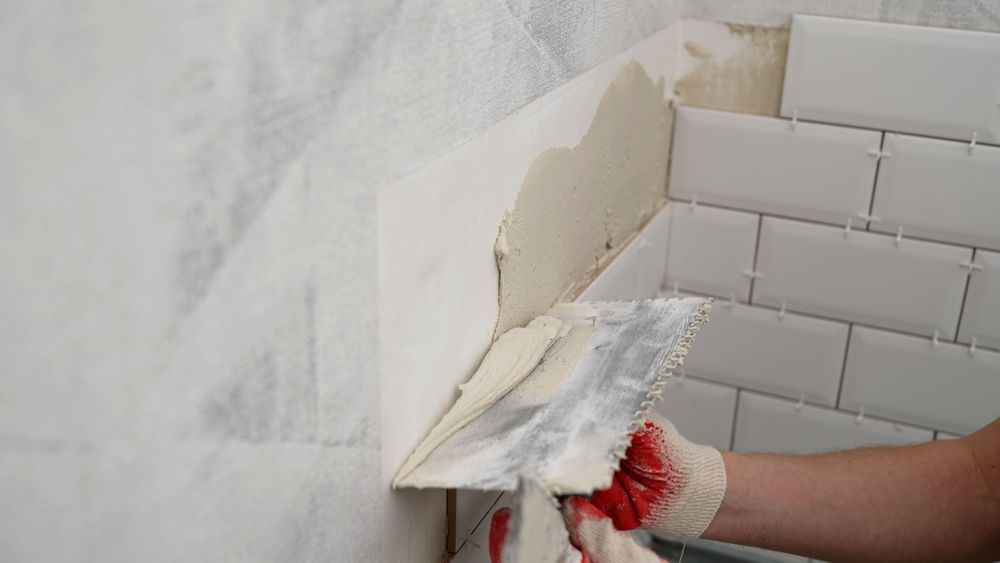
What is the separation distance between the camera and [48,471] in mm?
507

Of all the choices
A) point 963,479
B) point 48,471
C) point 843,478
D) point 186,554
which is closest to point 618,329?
point 843,478

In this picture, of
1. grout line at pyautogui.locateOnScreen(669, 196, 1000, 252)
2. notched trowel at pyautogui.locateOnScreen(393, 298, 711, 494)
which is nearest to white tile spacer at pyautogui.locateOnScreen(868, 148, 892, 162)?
grout line at pyautogui.locateOnScreen(669, 196, 1000, 252)

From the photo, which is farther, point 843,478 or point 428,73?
point 843,478

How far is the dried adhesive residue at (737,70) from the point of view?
1.69m

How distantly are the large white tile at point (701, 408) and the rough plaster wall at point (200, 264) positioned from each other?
1.18 metres

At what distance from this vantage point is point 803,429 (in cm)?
186

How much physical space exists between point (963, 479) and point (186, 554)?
1.02 metres

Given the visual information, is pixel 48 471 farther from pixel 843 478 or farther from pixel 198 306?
pixel 843 478

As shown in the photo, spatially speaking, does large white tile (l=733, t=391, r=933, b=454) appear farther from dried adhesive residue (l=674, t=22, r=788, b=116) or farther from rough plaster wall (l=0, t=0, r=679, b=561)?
rough plaster wall (l=0, t=0, r=679, b=561)

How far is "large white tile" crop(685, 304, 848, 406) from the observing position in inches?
70.8

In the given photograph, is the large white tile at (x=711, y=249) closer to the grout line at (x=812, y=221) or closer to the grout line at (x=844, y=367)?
the grout line at (x=812, y=221)

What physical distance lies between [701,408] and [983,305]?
1.88ft

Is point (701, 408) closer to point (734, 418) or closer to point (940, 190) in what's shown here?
point (734, 418)

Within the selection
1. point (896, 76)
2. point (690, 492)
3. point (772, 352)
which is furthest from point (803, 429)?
point (690, 492)
